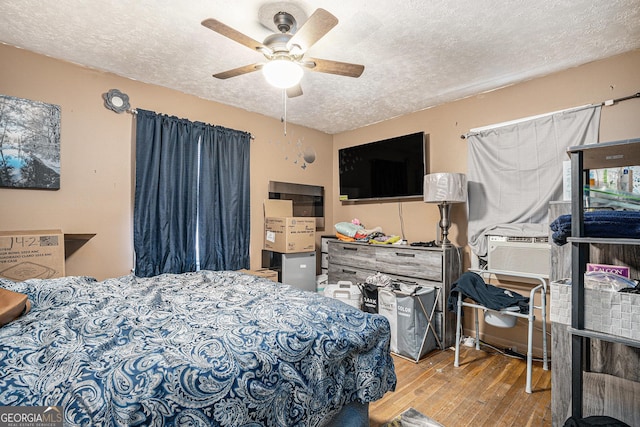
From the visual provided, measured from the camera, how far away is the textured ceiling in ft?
6.16

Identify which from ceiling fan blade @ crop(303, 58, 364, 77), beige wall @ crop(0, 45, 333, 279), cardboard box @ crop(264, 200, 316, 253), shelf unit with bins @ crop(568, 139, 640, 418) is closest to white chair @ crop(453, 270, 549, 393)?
shelf unit with bins @ crop(568, 139, 640, 418)

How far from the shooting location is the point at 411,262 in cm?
316

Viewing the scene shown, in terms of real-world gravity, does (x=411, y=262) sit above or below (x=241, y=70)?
below

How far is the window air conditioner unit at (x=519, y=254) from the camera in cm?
264

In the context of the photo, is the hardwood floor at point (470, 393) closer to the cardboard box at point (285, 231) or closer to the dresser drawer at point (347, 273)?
the dresser drawer at point (347, 273)

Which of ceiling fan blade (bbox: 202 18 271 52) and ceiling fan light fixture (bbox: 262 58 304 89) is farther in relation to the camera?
ceiling fan light fixture (bbox: 262 58 304 89)

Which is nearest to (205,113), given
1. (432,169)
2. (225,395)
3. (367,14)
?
(367,14)

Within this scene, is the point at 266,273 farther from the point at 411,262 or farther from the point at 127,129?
the point at 127,129

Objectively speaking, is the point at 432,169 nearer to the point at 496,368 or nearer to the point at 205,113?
the point at 496,368

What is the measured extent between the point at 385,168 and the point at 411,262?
1.30 metres

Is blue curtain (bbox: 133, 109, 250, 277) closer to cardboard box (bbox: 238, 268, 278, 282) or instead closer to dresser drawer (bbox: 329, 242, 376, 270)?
cardboard box (bbox: 238, 268, 278, 282)

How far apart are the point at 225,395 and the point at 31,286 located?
145cm

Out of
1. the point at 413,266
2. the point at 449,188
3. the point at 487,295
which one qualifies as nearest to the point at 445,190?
the point at 449,188

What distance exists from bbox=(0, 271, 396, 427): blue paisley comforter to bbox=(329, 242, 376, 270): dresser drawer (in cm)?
178
